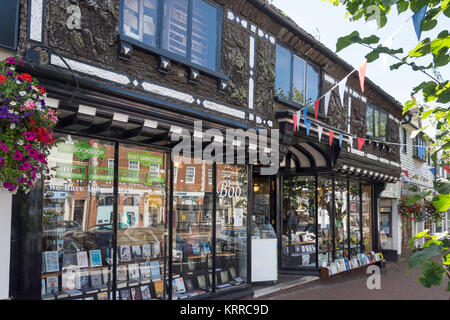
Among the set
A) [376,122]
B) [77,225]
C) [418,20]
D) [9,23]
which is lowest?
[77,225]

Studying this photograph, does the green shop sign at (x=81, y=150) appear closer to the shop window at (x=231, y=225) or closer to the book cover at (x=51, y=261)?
the book cover at (x=51, y=261)

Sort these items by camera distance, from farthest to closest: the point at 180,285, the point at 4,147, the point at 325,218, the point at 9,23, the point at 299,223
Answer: the point at 325,218, the point at 299,223, the point at 180,285, the point at 9,23, the point at 4,147

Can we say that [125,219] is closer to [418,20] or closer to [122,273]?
[122,273]

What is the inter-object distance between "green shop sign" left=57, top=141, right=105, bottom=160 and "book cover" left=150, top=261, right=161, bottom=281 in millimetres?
2071

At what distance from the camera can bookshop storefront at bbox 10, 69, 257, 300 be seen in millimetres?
5328

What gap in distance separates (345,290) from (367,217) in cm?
511

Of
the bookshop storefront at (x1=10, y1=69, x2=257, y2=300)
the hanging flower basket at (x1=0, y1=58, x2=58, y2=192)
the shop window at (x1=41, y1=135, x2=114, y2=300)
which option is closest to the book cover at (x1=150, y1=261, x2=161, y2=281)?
the bookshop storefront at (x1=10, y1=69, x2=257, y2=300)

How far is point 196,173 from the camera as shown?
7703 mm

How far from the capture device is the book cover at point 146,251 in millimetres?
6816

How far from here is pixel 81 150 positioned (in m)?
5.86

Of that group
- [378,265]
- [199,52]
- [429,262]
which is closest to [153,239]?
[199,52]

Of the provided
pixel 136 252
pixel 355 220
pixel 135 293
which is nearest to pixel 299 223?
pixel 355 220

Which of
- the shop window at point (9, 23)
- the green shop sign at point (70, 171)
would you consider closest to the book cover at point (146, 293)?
the green shop sign at point (70, 171)

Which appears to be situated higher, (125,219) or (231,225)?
(125,219)
